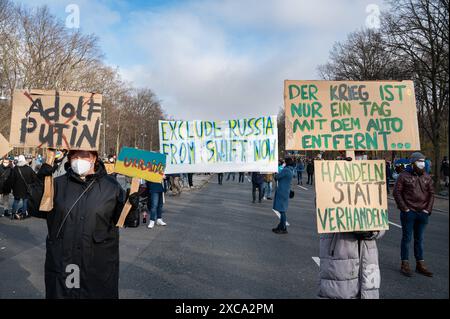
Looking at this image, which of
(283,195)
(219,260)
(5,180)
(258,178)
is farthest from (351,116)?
(258,178)

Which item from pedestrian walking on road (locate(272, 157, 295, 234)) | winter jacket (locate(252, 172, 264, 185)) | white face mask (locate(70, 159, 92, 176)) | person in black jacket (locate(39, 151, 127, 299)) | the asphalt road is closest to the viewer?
person in black jacket (locate(39, 151, 127, 299))

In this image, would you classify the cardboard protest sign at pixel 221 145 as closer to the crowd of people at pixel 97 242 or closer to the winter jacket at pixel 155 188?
the crowd of people at pixel 97 242

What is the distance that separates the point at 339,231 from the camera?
335 centimetres

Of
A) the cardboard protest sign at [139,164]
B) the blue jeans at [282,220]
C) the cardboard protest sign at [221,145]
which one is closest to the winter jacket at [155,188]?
the blue jeans at [282,220]

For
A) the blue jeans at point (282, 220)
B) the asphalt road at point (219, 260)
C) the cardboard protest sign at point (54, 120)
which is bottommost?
the asphalt road at point (219, 260)

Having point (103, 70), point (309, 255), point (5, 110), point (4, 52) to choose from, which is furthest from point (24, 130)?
point (103, 70)

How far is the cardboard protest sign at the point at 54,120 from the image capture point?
10.6 feet

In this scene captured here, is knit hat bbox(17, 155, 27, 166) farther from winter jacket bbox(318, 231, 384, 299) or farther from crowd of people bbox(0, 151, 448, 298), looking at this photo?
winter jacket bbox(318, 231, 384, 299)

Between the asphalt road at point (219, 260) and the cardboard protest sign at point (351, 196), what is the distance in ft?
2.23

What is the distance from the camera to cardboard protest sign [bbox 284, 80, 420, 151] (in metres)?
3.62

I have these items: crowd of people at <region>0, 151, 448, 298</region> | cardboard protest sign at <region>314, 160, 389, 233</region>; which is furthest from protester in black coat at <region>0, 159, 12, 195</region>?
cardboard protest sign at <region>314, 160, 389, 233</region>

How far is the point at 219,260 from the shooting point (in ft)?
20.2

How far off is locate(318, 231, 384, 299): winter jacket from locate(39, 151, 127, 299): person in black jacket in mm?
1912

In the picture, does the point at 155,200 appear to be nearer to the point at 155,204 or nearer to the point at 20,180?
the point at 155,204
